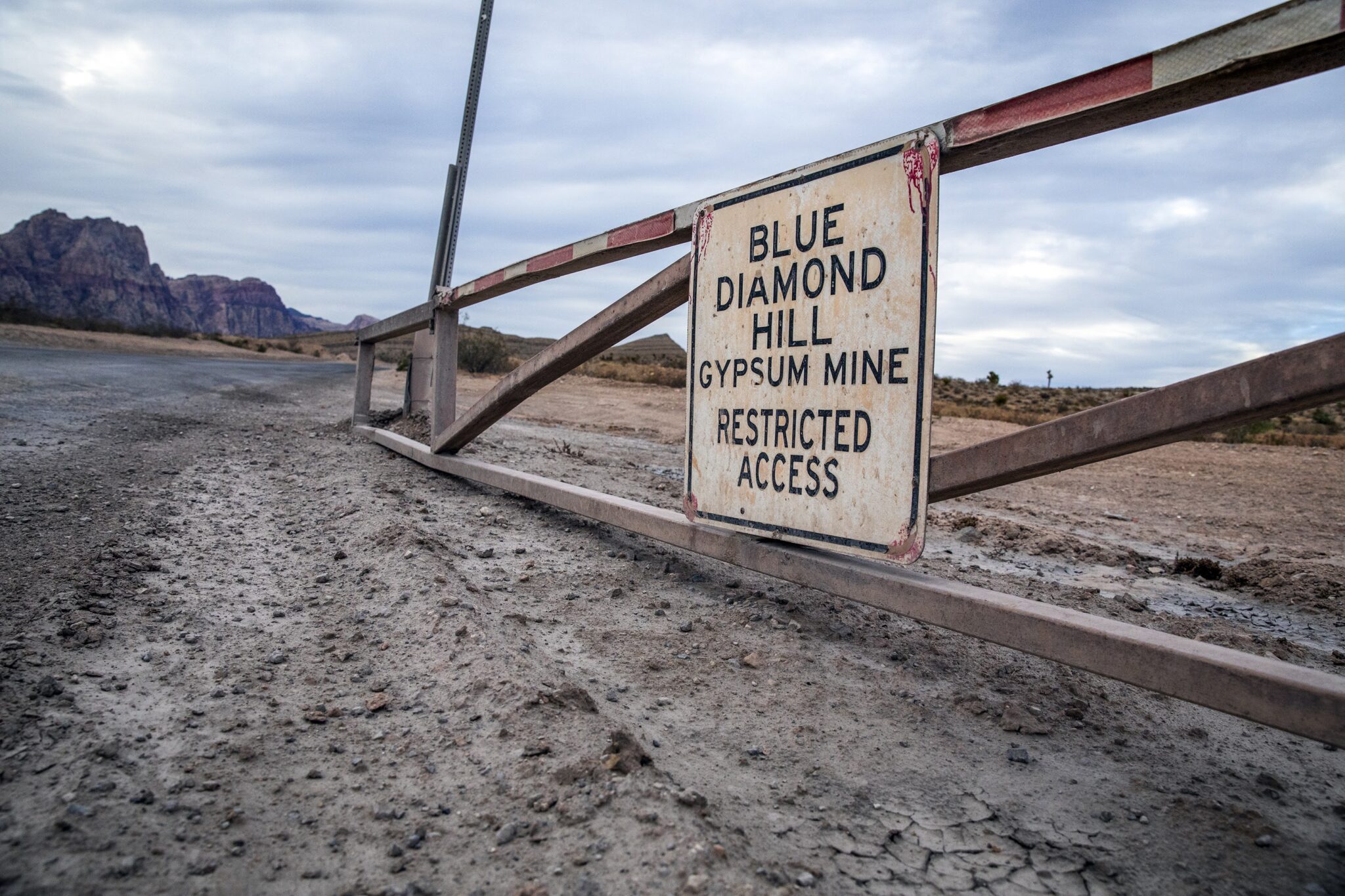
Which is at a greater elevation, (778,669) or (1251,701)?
(1251,701)

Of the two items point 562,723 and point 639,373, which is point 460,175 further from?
point 639,373

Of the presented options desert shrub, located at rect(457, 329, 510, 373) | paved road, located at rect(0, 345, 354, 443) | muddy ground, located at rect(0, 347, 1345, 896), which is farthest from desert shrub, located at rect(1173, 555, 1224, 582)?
desert shrub, located at rect(457, 329, 510, 373)

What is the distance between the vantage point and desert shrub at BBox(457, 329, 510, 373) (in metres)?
20.6

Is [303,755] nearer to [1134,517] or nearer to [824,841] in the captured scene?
[824,841]

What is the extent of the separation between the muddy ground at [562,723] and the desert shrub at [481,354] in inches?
644

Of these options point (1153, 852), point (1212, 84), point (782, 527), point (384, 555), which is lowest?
point (1153, 852)

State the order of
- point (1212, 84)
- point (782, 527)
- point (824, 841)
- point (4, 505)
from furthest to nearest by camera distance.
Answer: point (4, 505), point (782, 527), point (1212, 84), point (824, 841)

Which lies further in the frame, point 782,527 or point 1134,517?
point 1134,517

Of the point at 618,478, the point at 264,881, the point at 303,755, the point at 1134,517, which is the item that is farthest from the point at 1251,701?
the point at 1134,517

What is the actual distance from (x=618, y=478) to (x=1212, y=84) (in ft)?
15.0

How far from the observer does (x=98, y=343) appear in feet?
81.9

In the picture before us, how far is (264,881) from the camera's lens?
1460mm

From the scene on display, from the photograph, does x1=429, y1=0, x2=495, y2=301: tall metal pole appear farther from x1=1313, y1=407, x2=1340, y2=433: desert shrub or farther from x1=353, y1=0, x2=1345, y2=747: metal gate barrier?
x1=1313, y1=407, x2=1340, y2=433: desert shrub

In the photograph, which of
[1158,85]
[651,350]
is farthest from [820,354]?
[651,350]
